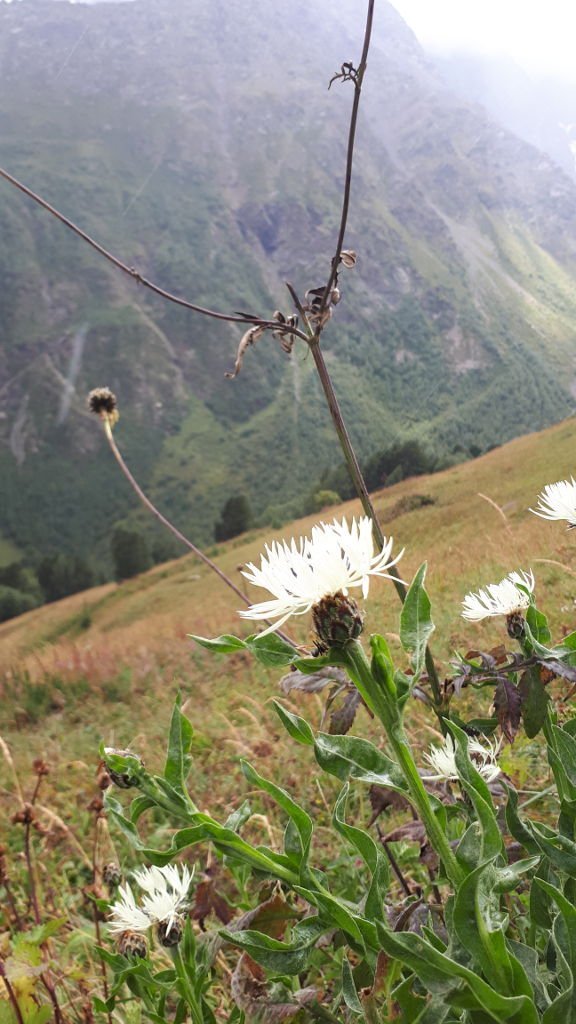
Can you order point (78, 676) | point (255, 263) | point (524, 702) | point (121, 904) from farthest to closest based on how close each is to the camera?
point (255, 263) → point (78, 676) → point (121, 904) → point (524, 702)

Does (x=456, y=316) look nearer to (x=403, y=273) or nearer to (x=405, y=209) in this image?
(x=403, y=273)

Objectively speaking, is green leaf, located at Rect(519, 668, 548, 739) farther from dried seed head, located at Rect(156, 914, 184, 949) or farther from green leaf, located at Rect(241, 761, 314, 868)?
dried seed head, located at Rect(156, 914, 184, 949)

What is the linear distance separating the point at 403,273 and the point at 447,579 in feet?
568

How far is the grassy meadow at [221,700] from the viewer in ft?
Result: 10.3

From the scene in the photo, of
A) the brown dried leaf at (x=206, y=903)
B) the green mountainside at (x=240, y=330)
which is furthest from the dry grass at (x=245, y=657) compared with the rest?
the green mountainside at (x=240, y=330)

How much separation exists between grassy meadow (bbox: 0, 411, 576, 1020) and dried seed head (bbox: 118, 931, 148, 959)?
320mm

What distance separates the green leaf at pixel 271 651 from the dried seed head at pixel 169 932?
0.74 meters

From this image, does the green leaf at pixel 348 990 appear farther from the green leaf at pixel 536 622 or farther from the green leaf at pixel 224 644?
the green leaf at pixel 536 622

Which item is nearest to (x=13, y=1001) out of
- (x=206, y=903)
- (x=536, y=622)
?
(x=206, y=903)

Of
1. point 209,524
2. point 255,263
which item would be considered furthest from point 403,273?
point 209,524

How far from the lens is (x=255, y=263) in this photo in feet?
614

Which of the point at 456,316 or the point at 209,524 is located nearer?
the point at 209,524

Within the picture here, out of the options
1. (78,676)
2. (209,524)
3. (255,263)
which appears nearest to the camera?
(78,676)

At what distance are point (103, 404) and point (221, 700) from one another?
3.51 meters
